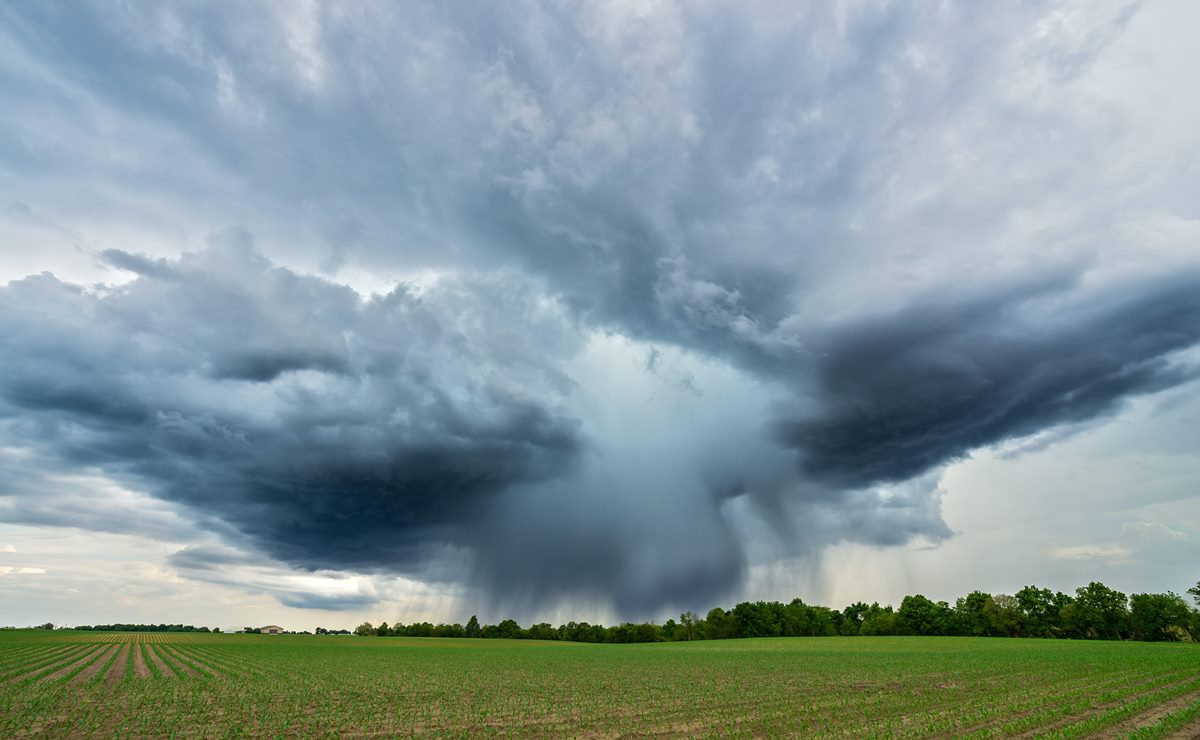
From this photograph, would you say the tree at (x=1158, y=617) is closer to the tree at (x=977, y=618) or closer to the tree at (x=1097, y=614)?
the tree at (x=1097, y=614)

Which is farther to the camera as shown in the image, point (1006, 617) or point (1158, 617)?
point (1006, 617)

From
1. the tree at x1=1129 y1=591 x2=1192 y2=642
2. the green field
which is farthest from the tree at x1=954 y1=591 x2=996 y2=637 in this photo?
the green field

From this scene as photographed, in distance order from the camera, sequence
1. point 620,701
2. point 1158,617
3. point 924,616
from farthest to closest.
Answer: point 924,616
point 1158,617
point 620,701

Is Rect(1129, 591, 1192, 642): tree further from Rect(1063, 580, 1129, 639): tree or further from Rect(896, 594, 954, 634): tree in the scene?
Rect(896, 594, 954, 634): tree

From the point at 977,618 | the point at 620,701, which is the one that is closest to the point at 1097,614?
the point at 977,618

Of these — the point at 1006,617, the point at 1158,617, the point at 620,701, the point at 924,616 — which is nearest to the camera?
the point at 620,701


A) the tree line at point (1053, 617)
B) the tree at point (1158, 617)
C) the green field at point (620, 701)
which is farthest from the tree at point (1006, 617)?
the green field at point (620, 701)

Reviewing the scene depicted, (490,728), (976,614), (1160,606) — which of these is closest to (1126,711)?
(490,728)

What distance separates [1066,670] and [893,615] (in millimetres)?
156066

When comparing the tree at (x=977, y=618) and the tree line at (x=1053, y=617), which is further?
the tree at (x=977, y=618)

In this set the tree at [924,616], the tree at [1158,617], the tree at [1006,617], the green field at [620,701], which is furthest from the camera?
A: the tree at [924,616]

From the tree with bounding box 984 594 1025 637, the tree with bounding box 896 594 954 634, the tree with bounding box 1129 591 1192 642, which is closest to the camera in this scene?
the tree with bounding box 1129 591 1192 642

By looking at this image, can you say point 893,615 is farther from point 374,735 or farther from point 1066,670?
point 374,735

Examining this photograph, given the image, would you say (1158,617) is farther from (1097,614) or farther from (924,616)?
(924,616)
